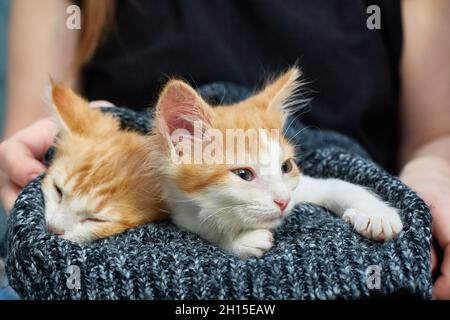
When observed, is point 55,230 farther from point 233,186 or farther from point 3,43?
point 3,43

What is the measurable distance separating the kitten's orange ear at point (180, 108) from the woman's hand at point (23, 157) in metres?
0.28

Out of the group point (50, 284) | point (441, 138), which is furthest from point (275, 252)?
point (441, 138)

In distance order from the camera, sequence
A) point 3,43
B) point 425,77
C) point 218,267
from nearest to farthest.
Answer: point 218,267 < point 425,77 < point 3,43

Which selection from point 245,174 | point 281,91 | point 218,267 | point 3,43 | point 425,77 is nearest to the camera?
point 218,267

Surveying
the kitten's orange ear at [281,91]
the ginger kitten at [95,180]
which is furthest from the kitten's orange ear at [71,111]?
the kitten's orange ear at [281,91]

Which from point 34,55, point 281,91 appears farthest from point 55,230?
point 34,55

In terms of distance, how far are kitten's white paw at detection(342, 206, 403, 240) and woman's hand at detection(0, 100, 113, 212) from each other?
531 mm

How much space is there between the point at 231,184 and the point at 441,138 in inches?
27.1

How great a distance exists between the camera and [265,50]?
4.22ft

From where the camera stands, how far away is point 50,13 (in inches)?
51.9

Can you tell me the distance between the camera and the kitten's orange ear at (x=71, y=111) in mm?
864

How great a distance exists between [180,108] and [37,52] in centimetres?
73

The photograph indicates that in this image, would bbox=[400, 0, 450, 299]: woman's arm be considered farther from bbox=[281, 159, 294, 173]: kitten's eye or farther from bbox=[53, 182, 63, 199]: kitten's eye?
bbox=[53, 182, 63, 199]: kitten's eye

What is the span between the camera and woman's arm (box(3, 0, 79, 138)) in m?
1.29
